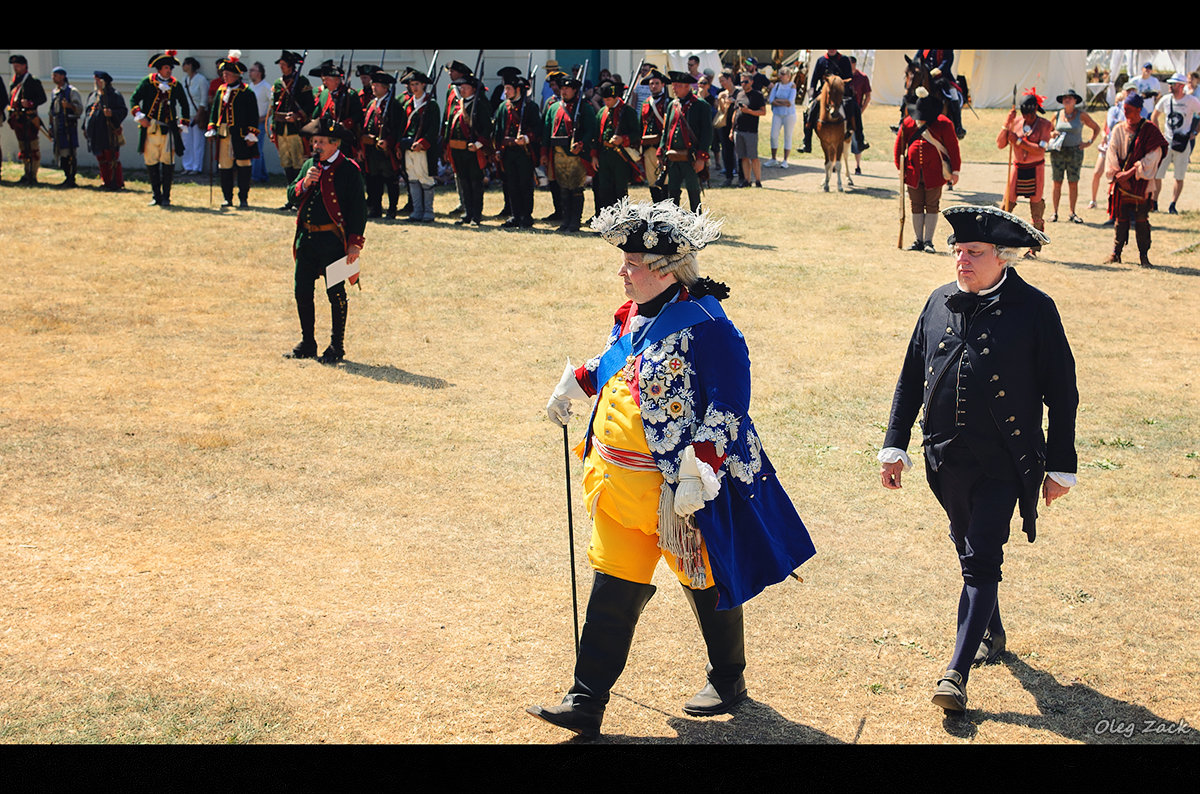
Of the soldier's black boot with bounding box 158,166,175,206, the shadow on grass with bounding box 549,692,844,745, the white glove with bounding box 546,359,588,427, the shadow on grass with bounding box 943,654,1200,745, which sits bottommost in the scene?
the shadow on grass with bounding box 549,692,844,745

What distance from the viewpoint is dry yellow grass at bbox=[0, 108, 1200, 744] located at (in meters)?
4.40

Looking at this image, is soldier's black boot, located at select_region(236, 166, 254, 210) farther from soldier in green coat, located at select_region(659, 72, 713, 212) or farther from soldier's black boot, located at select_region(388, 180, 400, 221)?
soldier in green coat, located at select_region(659, 72, 713, 212)

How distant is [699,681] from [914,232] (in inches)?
430

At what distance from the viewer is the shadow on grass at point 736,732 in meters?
4.16

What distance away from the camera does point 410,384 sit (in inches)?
348

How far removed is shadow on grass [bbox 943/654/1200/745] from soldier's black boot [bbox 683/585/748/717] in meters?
0.81

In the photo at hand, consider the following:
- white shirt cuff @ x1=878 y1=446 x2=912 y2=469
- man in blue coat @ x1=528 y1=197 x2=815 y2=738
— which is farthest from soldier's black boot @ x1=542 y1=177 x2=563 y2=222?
man in blue coat @ x1=528 y1=197 x2=815 y2=738

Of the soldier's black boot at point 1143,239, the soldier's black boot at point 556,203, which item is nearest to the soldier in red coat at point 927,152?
the soldier's black boot at point 1143,239

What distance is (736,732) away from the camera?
4227 millimetres

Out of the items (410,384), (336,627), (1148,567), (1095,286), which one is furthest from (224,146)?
(1148,567)

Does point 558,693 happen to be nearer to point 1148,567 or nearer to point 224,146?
point 1148,567

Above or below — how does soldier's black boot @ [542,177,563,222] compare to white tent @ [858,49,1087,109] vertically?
below

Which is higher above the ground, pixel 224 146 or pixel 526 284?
pixel 224 146

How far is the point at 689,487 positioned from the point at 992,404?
1307 millimetres
